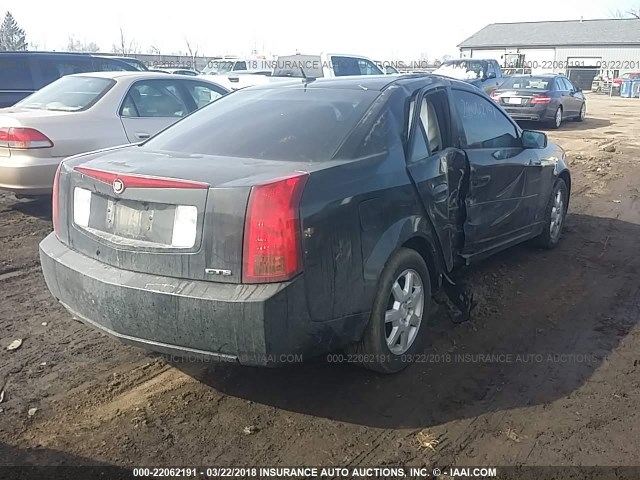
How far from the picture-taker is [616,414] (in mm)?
3359

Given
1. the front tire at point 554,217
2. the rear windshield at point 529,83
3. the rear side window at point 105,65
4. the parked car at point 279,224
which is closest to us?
the parked car at point 279,224

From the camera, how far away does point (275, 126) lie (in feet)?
12.7

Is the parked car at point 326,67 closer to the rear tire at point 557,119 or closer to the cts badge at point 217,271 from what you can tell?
the rear tire at point 557,119

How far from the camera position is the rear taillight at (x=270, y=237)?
2.88 m

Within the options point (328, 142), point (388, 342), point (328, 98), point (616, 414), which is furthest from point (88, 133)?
point (616, 414)

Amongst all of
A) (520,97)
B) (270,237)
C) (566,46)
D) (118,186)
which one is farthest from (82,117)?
(566,46)

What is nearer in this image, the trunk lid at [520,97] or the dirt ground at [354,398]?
the dirt ground at [354,398]

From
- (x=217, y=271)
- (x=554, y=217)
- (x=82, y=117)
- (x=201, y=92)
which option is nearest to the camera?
(x=217, y=271)

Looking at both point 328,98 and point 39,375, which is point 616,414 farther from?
point 39,375

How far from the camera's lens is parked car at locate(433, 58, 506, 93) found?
71.5 feet

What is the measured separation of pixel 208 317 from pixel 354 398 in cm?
102

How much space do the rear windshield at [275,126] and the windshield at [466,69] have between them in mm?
19006

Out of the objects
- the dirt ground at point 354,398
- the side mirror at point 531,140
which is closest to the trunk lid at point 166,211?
the dirt ground at point 354,398

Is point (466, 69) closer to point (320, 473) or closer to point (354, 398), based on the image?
point (354, 398)
